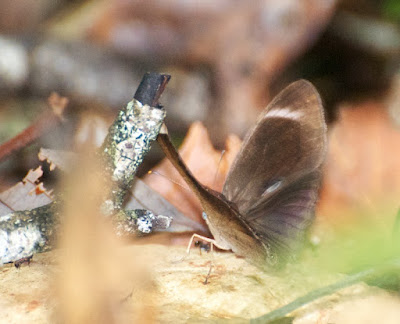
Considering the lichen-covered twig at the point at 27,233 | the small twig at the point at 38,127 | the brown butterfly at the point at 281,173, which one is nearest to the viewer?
the lichen-covered twig at the point at 27,233

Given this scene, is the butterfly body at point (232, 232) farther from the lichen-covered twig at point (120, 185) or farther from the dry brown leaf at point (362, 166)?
the dry brown leaf at point (362, 166)

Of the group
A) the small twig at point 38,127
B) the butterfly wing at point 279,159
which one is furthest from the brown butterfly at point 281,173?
the small twig at point 38,127

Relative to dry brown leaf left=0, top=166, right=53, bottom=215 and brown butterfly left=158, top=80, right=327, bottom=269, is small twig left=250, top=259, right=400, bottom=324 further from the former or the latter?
dry brown leaf left=0, top=166, right=53, bottom=215

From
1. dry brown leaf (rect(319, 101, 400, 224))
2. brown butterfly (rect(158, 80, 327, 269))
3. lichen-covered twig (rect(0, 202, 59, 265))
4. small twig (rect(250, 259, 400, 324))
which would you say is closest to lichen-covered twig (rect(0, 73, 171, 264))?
lichen-covered twig (rect(0, 202, 59, 265))

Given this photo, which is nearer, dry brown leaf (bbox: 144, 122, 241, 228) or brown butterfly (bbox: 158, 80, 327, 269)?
brown butterfly (bbox: 158, 80, 327, 269)

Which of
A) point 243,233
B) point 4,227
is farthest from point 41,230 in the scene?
point 243,233

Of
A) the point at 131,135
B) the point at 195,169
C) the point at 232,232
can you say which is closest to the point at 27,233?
the point at 131,135
